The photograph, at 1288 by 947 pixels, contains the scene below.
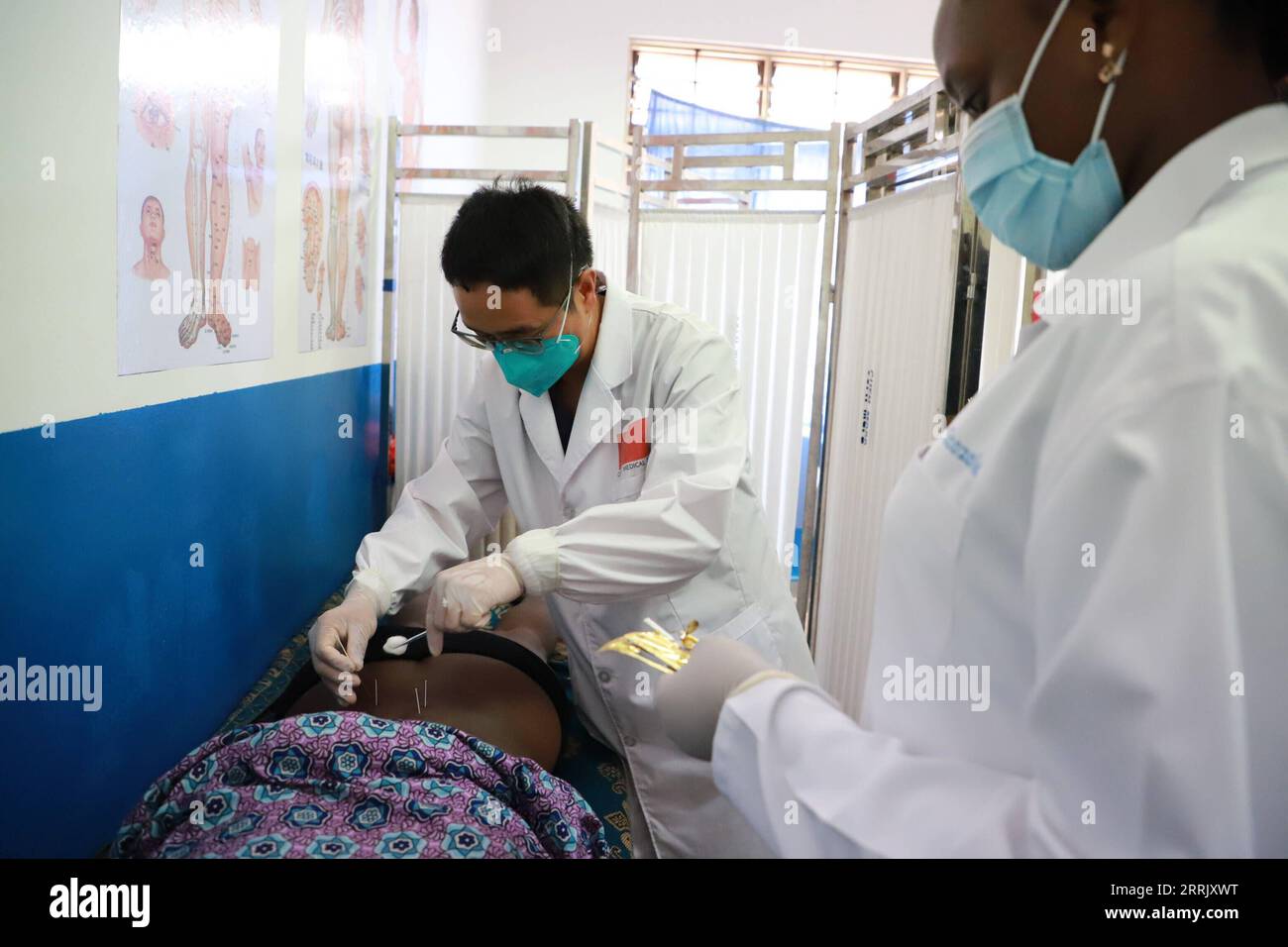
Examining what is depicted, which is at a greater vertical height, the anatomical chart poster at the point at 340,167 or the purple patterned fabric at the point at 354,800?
the anatomical chart poster at the point at 340,167

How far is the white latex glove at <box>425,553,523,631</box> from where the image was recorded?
5.35ft

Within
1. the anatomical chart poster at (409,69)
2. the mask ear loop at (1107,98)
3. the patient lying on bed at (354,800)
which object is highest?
the anatomical chart poster at (409,69)

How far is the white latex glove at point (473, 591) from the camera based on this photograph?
1632 mm

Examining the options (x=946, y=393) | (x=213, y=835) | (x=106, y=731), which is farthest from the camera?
(x=946, y=393)

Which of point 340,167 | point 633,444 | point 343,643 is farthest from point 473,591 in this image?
point 340,167

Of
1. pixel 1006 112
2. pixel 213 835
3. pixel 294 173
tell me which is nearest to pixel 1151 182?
pixel 1006 112

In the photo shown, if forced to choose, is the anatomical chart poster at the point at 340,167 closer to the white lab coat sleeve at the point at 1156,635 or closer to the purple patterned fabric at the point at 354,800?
the purple patterned fabric at the point at 354,800

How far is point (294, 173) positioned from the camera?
2201mm

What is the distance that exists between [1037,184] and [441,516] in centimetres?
161

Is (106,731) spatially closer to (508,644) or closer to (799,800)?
(508,644)

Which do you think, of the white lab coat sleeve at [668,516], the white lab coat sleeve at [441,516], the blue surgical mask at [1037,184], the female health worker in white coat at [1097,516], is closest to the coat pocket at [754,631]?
the white lab coat sleeve at [668,516]

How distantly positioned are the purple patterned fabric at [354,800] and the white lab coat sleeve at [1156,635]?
808 mm

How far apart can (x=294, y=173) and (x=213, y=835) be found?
1580 mm

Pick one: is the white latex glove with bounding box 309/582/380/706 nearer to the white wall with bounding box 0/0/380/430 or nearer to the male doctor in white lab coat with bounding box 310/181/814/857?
the male doctor in white lab coat with bounding box 310/181/814/857
